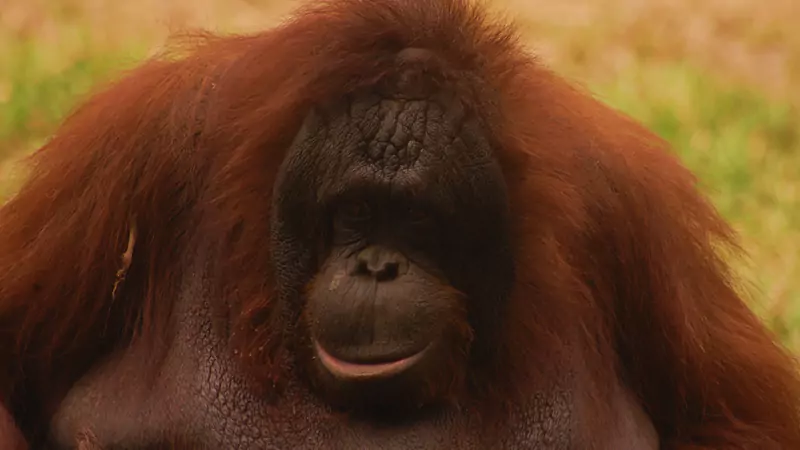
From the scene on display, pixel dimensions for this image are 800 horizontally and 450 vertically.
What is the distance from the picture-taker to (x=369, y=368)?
300 cm

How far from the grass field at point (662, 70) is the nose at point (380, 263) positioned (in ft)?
6.35

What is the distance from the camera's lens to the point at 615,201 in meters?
3.49

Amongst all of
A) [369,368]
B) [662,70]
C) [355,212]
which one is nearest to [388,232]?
[355,212]

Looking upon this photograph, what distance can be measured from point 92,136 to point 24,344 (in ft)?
1.64

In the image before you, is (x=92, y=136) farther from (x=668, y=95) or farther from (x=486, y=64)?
(x=668, y=95)

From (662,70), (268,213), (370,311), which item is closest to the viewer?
(370,311)

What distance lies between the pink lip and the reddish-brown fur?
25 cm

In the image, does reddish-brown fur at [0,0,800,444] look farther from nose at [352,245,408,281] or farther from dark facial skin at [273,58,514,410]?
nose at [352,245,408,281]

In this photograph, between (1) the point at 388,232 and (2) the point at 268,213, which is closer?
(1) the point at 388,232

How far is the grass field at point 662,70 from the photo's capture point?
19.3ft

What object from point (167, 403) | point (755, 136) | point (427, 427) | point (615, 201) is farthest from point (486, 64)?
point (755, 136)

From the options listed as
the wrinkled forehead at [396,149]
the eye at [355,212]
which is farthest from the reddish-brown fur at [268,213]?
the eye at [355,212]

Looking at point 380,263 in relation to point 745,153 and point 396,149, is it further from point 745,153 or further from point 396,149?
point 745,153

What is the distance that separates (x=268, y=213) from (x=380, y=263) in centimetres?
33
